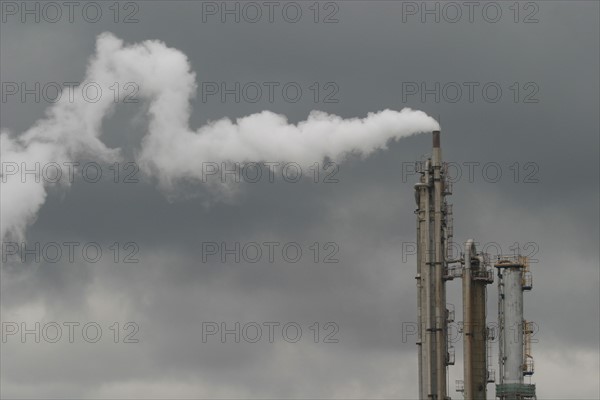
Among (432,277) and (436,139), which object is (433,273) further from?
(436,139)

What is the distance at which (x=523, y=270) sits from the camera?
98000 mm

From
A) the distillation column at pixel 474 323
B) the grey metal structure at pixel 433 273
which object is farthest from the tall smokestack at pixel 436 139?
the distillation column at pixel 474 323

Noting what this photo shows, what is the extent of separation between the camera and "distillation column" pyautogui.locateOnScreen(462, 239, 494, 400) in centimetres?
9369

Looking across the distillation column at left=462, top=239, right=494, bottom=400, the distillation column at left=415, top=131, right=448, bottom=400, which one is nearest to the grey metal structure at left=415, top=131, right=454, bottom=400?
the distillation column at left=415, top=131, right=448, bottom=400

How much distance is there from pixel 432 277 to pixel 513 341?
25.1 ft

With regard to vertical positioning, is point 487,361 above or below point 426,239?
below

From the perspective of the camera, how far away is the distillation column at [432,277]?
300ft

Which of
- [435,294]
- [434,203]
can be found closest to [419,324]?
[435,294]

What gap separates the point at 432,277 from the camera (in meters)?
92.7

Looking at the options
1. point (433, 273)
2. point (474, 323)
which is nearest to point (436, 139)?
point (433, 273)

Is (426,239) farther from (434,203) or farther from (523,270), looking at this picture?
(523,270)

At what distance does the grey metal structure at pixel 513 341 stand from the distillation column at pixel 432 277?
5683 mm

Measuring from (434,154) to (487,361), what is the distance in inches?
549

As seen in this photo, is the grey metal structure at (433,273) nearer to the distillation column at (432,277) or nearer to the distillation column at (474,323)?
the distillation column at (432,277)
